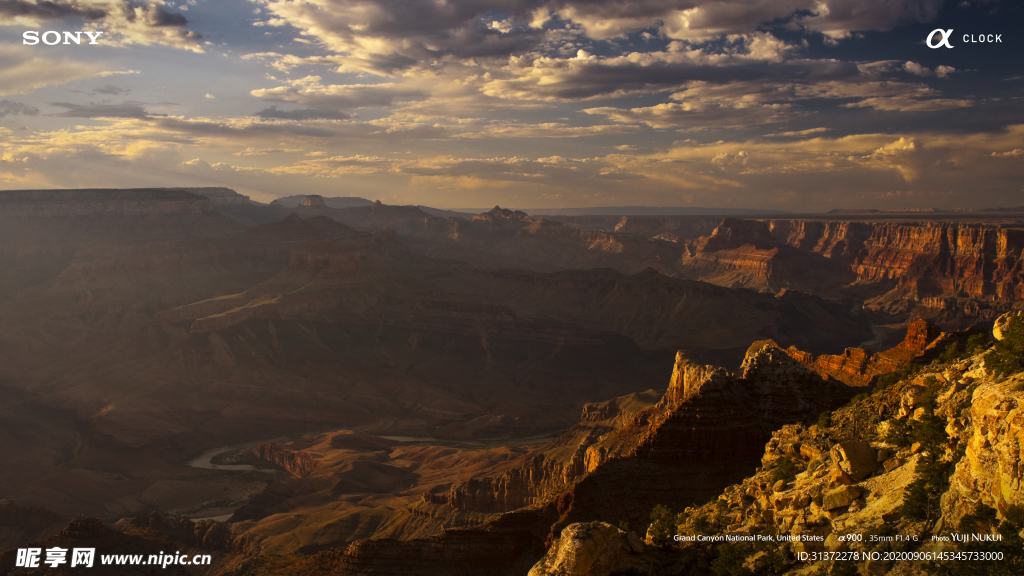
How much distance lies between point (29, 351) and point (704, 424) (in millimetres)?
147845

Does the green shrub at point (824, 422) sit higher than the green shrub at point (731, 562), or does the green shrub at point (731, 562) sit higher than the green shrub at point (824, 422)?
the green shrub at point (824, 422)

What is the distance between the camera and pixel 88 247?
182 metres

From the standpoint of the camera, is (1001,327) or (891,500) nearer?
(891,500)

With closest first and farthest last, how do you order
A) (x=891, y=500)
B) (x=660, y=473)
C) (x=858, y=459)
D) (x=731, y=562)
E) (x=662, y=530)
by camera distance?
(x=891, y=500)
(x=731, y=562)
(x=858, y=459)
(x=662, y=530)
(x=660, y=473)

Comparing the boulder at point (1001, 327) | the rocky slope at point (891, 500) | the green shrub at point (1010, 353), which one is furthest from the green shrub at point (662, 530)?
the boulder at point (1001, 327)

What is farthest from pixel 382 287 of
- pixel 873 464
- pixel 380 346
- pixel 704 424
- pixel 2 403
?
pixel 873 464

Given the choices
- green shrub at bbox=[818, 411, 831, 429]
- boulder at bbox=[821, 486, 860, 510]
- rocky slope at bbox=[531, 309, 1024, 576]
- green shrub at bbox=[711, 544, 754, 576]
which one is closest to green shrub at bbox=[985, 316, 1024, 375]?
rocky slope at bbox=[531, 309, 1024, 576]

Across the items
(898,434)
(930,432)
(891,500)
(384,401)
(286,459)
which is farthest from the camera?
(384,401)

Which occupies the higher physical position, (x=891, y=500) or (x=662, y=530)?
(x=891, y=500)

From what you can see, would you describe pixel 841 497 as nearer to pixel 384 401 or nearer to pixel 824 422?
pixel 824 422

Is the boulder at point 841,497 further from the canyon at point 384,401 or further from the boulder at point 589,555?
the boulder at point 589,555

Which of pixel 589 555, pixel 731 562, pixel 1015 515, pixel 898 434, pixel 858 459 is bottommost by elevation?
pixel 731 562

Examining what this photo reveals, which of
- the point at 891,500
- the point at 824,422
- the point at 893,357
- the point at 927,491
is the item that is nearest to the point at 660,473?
the point at 824,422

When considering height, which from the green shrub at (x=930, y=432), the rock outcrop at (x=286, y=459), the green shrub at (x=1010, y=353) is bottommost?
the rock outcrop at (x=286, y=459)
